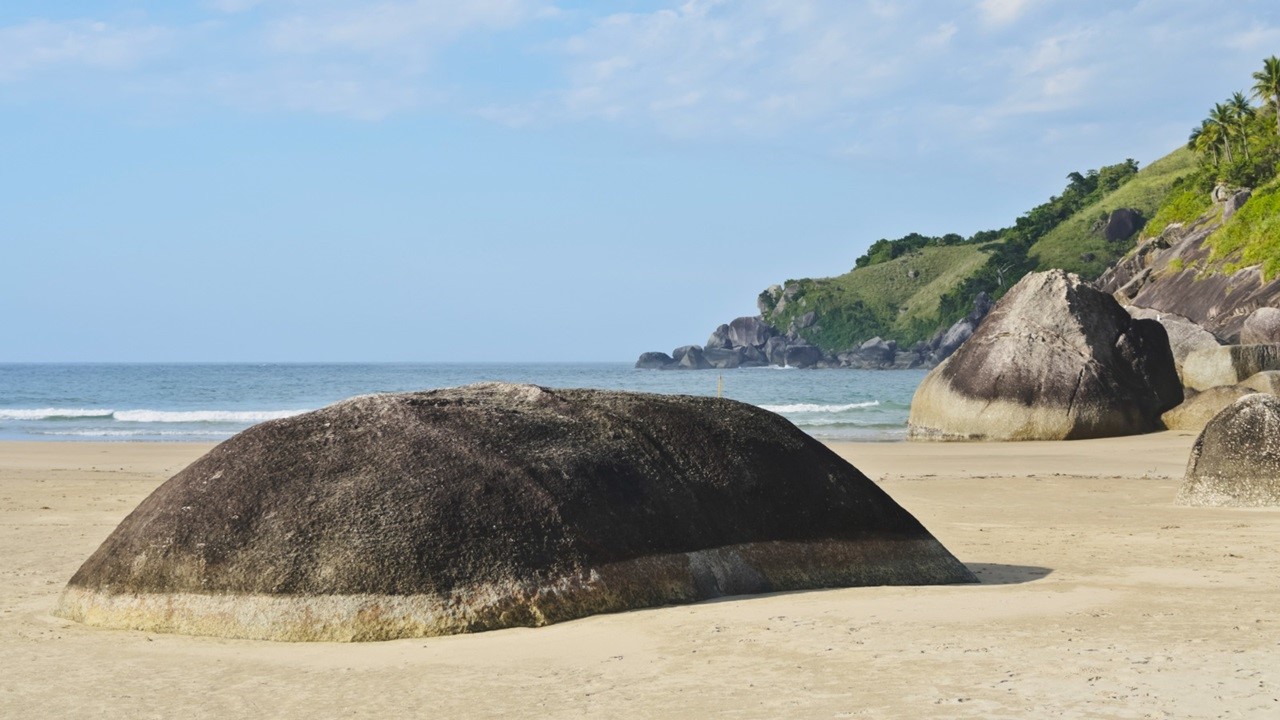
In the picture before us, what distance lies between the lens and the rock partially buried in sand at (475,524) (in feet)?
23.5

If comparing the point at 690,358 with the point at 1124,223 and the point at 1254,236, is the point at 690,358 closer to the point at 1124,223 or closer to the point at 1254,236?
the point at 1124,223

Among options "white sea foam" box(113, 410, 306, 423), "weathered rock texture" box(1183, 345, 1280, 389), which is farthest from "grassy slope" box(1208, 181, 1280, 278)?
"white sea foam" box(113, 410, 306, 423)

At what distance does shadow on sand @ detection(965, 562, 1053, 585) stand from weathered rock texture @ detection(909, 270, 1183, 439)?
17.0m

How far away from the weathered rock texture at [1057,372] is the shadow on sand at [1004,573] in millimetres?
17034

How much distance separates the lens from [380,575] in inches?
281

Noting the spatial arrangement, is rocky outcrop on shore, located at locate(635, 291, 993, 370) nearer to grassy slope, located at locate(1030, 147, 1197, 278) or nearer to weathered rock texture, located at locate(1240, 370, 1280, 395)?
grassy slope, located at locate(1030, 147, 1197, 278)

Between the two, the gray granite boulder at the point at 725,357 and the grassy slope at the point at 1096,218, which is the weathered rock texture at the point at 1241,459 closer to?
the grassy slope at the point at 1096,218

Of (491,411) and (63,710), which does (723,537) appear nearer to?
(491,411)

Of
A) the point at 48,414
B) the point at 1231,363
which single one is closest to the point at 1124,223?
the point at 1231,363

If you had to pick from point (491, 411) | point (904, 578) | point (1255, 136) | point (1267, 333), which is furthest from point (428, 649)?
point (1255, 136)

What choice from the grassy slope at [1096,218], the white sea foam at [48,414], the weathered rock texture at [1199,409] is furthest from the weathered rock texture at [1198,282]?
the grassy slope at [1096,218]

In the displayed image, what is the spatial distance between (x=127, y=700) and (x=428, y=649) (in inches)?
59.6

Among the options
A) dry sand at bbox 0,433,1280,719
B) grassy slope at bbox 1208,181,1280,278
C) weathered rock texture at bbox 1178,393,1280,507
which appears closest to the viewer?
dry sand at bbox 0,433,1280,719

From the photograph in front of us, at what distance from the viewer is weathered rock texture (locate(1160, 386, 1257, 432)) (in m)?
26.0
